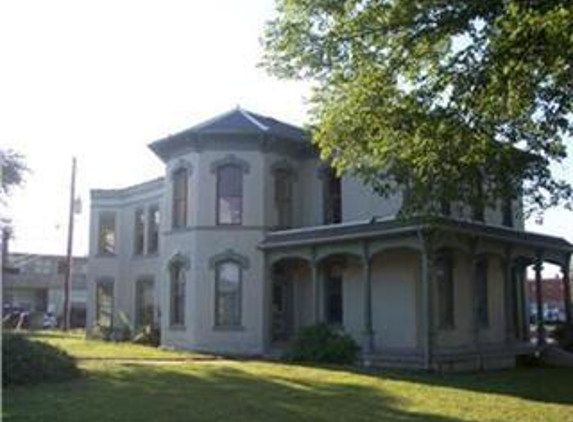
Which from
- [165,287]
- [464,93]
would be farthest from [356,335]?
[464,93]

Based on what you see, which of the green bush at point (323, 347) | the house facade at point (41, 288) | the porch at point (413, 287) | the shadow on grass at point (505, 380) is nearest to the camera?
the shadow on grass at point (505, 380)

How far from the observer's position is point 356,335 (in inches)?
1067

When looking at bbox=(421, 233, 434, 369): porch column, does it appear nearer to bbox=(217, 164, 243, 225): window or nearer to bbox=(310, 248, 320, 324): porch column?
bbox=(310, 248, 320, 324): porch column

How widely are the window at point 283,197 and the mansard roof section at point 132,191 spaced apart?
372 inches

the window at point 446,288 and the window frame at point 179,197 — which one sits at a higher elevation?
the window frame at point 179,197

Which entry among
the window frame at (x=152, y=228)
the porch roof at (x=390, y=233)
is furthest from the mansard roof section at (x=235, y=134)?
the window frame at (x=152, y=228)

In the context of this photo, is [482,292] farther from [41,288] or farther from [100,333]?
[41,288]

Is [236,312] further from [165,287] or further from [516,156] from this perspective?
[516,156]

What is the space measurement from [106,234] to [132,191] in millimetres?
3436

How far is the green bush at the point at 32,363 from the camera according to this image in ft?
58.5

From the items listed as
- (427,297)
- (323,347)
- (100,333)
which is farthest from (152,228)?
(427,297)

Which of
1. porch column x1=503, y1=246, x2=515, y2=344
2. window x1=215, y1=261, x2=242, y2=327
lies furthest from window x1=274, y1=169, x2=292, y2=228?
porch column x1=503, y1=246, x2=515, y2=344

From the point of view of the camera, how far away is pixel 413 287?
25.6 m

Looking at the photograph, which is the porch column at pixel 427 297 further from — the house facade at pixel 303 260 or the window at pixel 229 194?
the window at pixel 229 194
